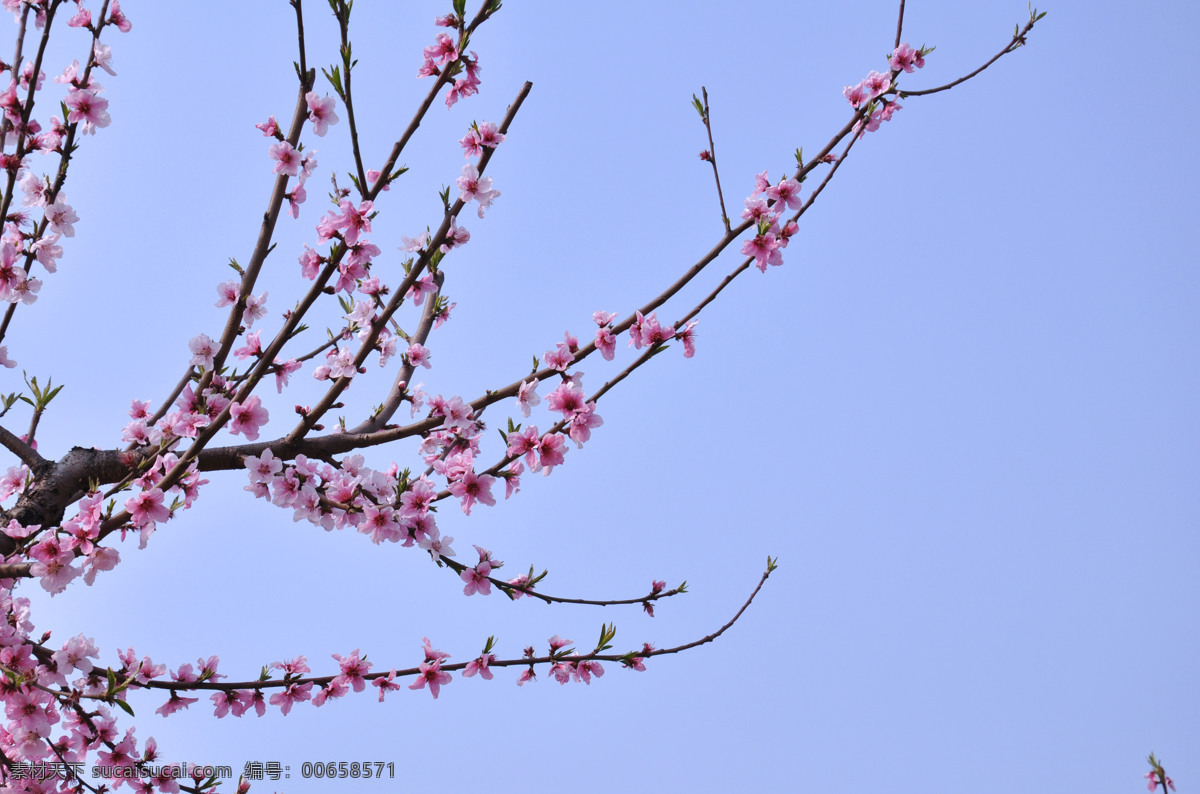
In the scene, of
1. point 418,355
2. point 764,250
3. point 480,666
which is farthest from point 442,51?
point 480,666

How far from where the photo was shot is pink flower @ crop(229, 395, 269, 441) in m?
4.18

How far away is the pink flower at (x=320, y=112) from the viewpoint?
166 inches

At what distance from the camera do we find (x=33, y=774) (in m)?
4.57

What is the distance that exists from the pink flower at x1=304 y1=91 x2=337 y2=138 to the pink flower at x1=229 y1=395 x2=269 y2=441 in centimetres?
149

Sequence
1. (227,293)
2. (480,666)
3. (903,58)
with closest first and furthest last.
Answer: (227,293) < (480,666) < (903,58)

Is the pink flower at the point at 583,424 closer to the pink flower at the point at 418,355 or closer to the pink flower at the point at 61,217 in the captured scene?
the pink flower at the point at 418,355

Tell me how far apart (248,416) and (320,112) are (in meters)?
1.68

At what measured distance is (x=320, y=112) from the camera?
14.0ft

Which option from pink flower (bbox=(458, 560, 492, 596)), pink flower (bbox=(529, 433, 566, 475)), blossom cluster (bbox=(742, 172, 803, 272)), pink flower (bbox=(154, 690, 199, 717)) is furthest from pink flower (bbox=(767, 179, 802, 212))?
pink flower (bbox=(154, 690, 199, 717))

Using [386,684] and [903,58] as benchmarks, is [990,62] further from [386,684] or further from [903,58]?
[386,684]

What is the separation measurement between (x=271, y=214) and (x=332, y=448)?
1.32 m

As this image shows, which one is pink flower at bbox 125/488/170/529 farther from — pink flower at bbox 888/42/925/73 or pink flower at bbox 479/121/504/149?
pink flower at bbox 888/42/925/73

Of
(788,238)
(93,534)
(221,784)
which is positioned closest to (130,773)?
(221,784)

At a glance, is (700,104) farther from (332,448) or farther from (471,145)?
(332,448)
